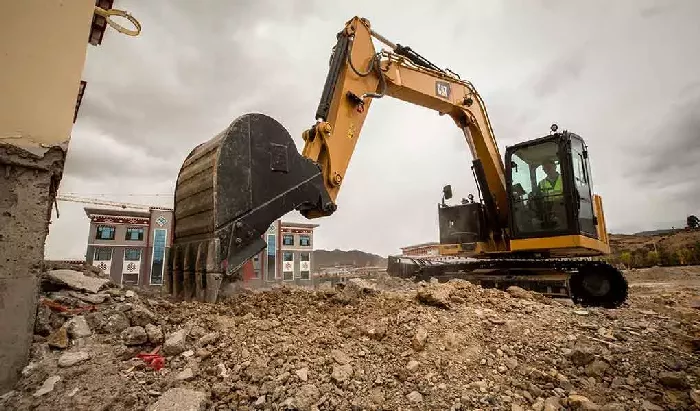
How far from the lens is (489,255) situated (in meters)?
7.32

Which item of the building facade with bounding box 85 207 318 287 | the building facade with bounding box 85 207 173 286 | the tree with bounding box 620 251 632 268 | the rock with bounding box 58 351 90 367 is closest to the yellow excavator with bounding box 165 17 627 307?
the rock with bounding box 58 351 90 367

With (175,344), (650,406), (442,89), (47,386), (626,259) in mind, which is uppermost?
(442,89)

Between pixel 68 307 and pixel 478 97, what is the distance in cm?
699

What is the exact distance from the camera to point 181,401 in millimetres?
1825

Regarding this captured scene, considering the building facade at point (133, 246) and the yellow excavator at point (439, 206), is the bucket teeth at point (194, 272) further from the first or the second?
the building facade at point (133, 246)

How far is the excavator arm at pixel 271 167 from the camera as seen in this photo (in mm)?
3021

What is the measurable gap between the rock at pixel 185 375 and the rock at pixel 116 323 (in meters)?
0.73

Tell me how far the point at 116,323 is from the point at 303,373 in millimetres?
1433

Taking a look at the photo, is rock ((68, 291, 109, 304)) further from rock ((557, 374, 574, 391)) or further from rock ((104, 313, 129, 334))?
rock ((557, 374, 574, 391))

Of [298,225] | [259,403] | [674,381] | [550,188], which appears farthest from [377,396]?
[298,225]

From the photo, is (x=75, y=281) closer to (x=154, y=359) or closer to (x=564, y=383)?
(x=154, y=359)

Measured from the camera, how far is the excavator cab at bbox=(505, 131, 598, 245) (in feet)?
18.7

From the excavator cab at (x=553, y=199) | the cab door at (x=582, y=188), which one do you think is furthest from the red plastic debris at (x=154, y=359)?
the cab door at (x=582, y=188)

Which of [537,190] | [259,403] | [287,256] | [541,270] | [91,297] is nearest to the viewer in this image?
[259,403]
